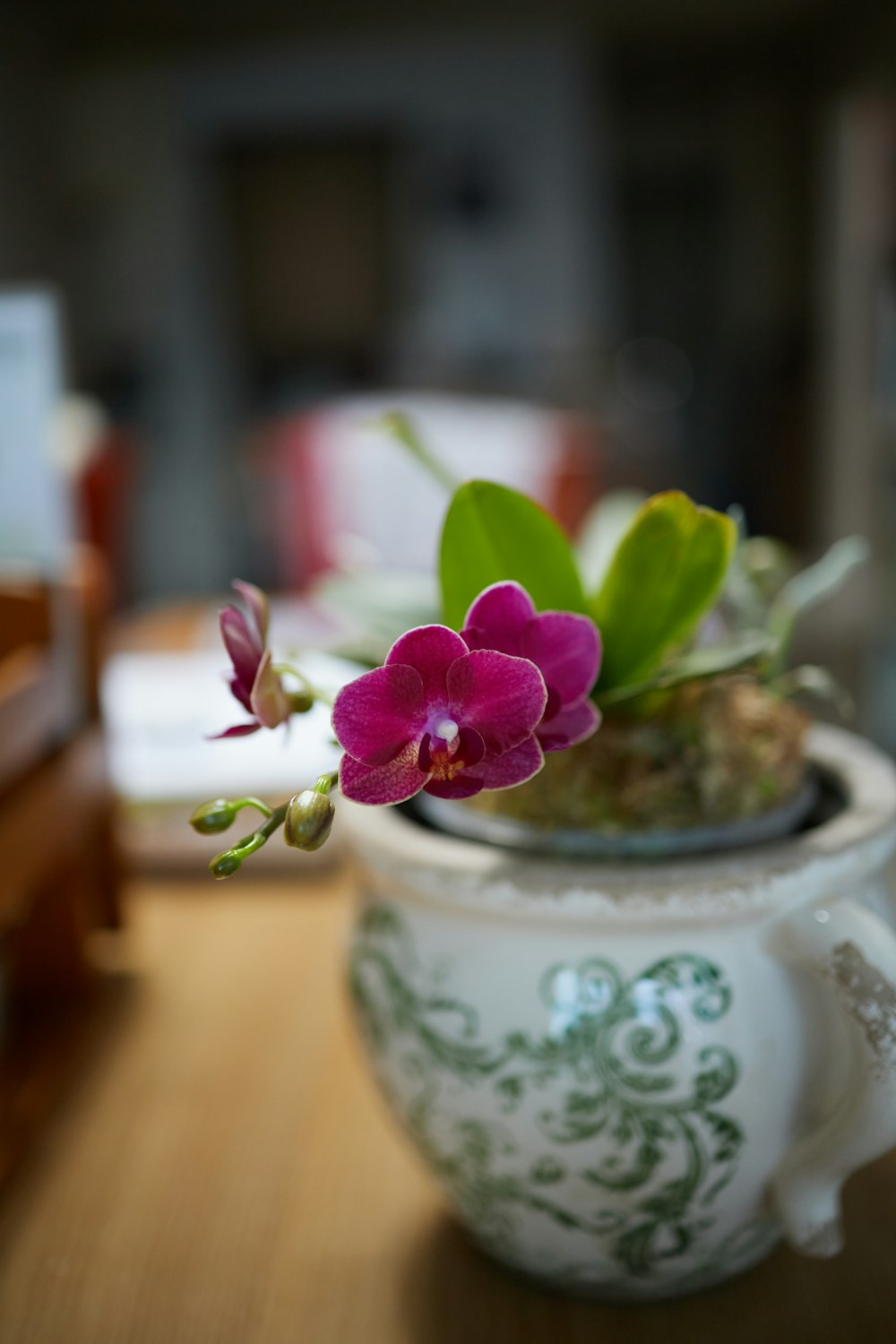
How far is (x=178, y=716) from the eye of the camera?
2.85 ft

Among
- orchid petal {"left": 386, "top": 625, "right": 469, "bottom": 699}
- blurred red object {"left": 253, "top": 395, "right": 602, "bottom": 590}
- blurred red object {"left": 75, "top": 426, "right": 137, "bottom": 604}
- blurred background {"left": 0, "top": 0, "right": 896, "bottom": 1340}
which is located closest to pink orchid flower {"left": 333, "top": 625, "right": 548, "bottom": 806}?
orchid petal {"left": 386, "top": 625, "right": 469, "bottom": 699}

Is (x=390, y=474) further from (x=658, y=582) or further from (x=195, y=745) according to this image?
(x=658, y=582)

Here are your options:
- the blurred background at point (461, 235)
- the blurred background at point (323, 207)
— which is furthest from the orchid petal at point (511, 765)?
the blurred background at point (323, 207)

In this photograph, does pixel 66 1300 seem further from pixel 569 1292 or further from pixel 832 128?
pixel 832 128

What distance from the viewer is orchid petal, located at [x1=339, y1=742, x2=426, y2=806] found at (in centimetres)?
23

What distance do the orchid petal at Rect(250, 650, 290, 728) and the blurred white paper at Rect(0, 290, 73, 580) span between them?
28 cm

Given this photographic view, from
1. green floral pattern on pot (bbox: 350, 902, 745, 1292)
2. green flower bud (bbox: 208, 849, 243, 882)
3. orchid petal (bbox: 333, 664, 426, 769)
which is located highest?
orchid petal (bbox: 333, 664, 426, 769)

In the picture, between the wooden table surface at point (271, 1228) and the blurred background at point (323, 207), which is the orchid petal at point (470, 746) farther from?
the blurred background at point (323, 207)

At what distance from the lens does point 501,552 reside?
0.32 m

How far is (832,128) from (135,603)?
3195 mm

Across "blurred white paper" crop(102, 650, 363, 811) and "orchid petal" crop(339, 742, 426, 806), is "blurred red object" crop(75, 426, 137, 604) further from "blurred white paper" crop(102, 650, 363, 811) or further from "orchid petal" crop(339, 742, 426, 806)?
"orchid petal" crop(339, 742, 426, 806)

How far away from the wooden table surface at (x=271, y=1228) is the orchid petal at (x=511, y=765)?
20 centimetres

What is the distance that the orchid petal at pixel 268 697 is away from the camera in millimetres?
268

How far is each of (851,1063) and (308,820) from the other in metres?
0.17
